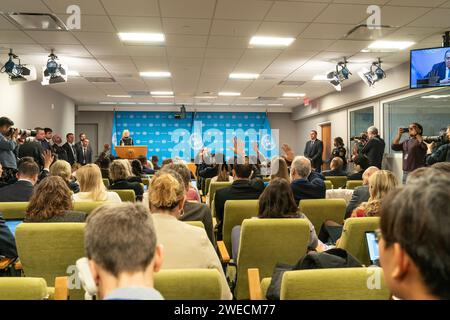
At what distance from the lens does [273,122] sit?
54.4 ft

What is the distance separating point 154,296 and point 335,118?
39.3 feet

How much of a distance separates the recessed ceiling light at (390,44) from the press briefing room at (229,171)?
2.1 inches

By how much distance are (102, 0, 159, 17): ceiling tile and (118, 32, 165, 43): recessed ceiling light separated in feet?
2.90

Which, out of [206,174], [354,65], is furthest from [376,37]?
[206,174]

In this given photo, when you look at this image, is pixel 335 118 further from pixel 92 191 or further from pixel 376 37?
pixel 92 191

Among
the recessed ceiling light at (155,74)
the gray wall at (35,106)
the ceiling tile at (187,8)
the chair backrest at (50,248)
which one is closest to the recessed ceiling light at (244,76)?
the recessed ceiling light at (155,74)

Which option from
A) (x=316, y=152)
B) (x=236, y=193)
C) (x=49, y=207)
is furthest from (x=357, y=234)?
(x=316, y=152)

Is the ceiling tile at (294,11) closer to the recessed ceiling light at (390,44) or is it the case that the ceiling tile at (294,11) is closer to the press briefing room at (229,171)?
the press briefing room at (229,171)

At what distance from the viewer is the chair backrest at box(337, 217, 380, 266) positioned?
8.36 ft

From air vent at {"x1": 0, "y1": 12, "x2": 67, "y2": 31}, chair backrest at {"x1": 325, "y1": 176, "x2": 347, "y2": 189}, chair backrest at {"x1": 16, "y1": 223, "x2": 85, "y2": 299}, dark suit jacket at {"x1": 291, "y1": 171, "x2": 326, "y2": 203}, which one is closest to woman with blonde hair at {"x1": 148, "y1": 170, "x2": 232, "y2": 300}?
chair backrest at {"x1": 16, "y1": 223, "x2": 85, "y2": 299}

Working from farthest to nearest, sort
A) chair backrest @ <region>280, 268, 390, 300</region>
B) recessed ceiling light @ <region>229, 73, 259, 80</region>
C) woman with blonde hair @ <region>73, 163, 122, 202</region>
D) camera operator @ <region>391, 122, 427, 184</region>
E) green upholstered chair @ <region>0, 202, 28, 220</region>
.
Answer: recessed ceiling light @ <region>229, 73, 259, 80</region>, camera operator @ <region>391, 122, 427, 184</region>, woman with blonde hair @ <region>73, 163, 122, 202</region>, green upholstered chair @ <region>0, 202, 28, 220</region>, chair backrest @ <region>280, 268, 390, 300</region>

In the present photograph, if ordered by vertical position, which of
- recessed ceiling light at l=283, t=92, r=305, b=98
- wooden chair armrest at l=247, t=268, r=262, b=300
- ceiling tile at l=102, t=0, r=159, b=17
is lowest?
wooden chair armrest at l=247, t=268, r=262, b=300

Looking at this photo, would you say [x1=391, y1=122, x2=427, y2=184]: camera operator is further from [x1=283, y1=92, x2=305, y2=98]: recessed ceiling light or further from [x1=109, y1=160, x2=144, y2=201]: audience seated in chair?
[x1=283, y1=92, x2=305, y2=98]: recessed ceiling light

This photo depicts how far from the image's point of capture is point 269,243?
2600 mm
